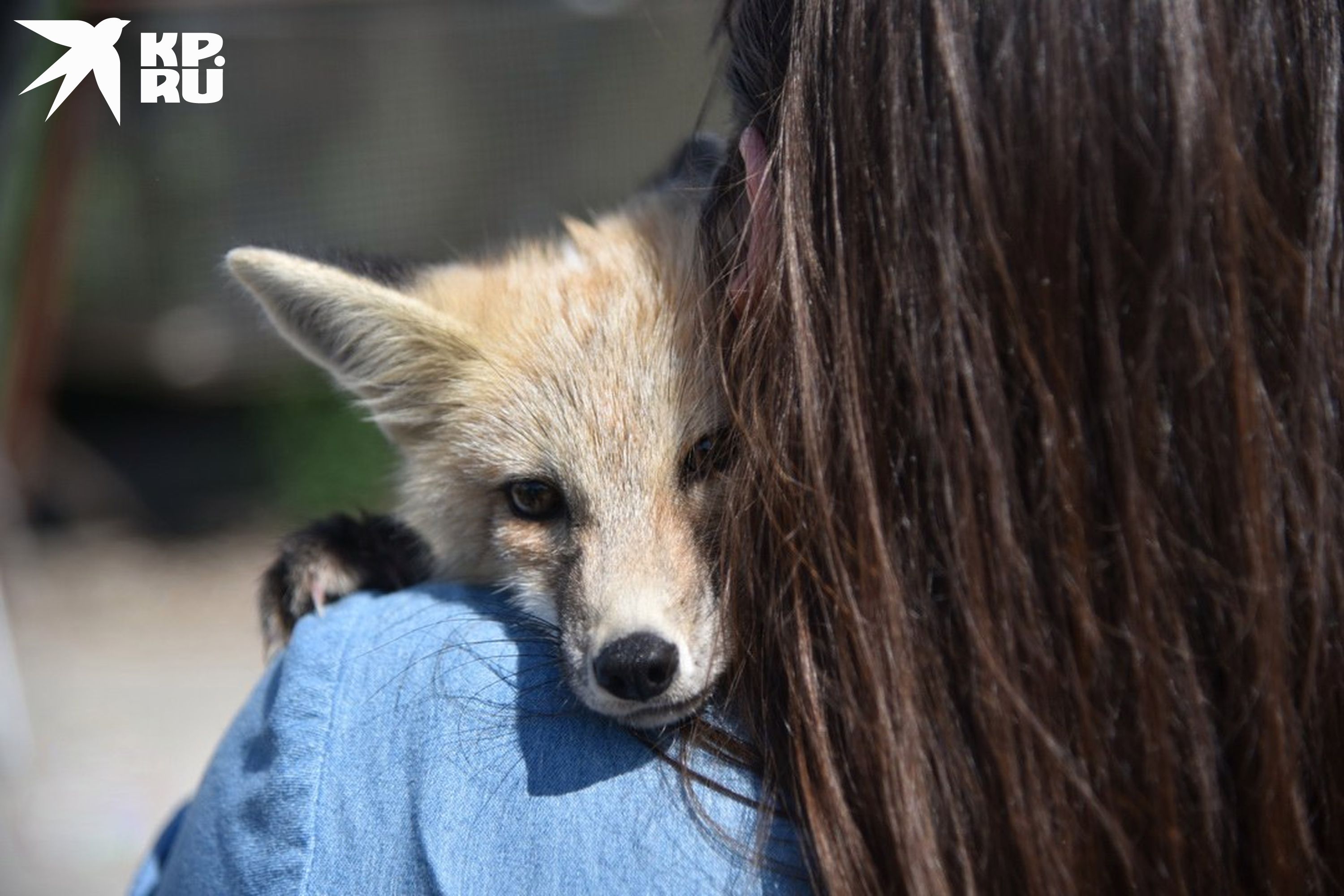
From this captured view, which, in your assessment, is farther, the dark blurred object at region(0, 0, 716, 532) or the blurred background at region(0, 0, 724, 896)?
the dark blurred object at region(0, 0, 716, 532)

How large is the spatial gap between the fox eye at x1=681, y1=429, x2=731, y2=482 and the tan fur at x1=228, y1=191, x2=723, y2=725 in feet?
0.03

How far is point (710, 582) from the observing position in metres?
1.58

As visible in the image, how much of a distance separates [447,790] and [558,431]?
81 cm

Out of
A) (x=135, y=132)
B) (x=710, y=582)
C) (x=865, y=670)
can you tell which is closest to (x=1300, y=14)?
(x=865, y=670)

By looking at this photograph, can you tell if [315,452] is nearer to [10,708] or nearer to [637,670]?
[10,708]

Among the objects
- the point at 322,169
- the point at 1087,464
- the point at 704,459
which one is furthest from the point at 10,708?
the point at 1087,464

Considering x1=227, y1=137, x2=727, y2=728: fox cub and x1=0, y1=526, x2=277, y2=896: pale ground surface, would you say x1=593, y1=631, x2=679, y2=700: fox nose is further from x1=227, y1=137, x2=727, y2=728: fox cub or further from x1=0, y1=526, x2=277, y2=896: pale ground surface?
x1=0, y1=526, x2=277, y2=896: pale ground surface

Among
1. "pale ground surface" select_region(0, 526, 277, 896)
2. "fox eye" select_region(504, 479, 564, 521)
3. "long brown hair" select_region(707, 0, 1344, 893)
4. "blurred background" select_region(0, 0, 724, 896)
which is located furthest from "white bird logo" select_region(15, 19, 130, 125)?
"long brown hair" select_region(707, 0, 1344, 893)

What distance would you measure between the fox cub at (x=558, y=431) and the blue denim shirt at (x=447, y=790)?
17cm

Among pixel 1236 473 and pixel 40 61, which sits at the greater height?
pixel 40 61

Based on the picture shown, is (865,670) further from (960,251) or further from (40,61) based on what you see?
(40,61)

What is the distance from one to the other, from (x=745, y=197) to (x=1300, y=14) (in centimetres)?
62

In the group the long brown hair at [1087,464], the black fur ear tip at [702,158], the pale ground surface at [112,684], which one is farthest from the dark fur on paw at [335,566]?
the pale ground surface at [112,684]

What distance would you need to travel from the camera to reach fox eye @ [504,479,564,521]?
194 cm
